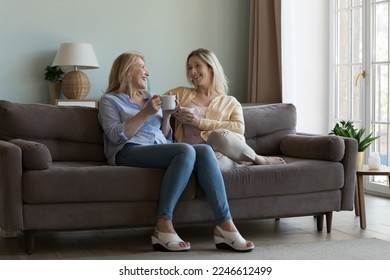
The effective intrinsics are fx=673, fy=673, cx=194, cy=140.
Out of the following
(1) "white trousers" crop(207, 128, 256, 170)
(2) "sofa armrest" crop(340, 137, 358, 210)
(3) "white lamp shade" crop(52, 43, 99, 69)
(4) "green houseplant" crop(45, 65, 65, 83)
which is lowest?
(2) "sofa armrest" crop(340, 137, 358, 210)

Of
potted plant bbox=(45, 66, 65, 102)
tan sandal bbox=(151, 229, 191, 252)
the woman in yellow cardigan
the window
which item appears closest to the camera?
tan sandal bbox=(151, 229, 191, 252)

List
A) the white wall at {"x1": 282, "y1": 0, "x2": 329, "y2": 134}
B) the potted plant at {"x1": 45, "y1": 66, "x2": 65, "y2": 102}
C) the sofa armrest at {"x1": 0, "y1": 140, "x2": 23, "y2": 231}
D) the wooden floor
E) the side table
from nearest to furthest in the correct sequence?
1. the sofa armrest at {"x1": 0, "y1": 140, "x2": 23, "y2": 231}
2. the wooden floor
3. the side table
4. the potted plant at {"x1": 45, "y1": 66, "x2": 65, "y2": 102}
5. the white wall at {"x1": 282, "y1": 0, "x2": 329, "y2": 134}

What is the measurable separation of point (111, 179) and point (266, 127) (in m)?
1.41

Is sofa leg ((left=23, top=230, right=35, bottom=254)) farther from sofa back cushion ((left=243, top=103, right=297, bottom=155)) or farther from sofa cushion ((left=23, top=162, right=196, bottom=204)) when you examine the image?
sofa back cushion ((left=243, top=103, right=297, bottom=155))

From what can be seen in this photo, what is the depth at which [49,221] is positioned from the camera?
3.27 metres

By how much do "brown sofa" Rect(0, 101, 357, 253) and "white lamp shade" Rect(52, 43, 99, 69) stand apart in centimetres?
154

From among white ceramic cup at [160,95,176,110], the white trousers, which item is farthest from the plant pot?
white ceramic cup at [160,95,176,110]

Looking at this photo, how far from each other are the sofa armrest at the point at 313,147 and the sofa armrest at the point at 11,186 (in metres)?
1.74

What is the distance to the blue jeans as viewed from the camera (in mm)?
3336

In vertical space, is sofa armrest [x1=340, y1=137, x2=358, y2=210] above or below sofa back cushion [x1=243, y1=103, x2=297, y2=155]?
below

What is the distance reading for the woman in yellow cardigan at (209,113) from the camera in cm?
371

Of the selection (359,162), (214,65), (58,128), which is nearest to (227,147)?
(214,65)

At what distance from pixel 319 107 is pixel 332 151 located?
2.29m
